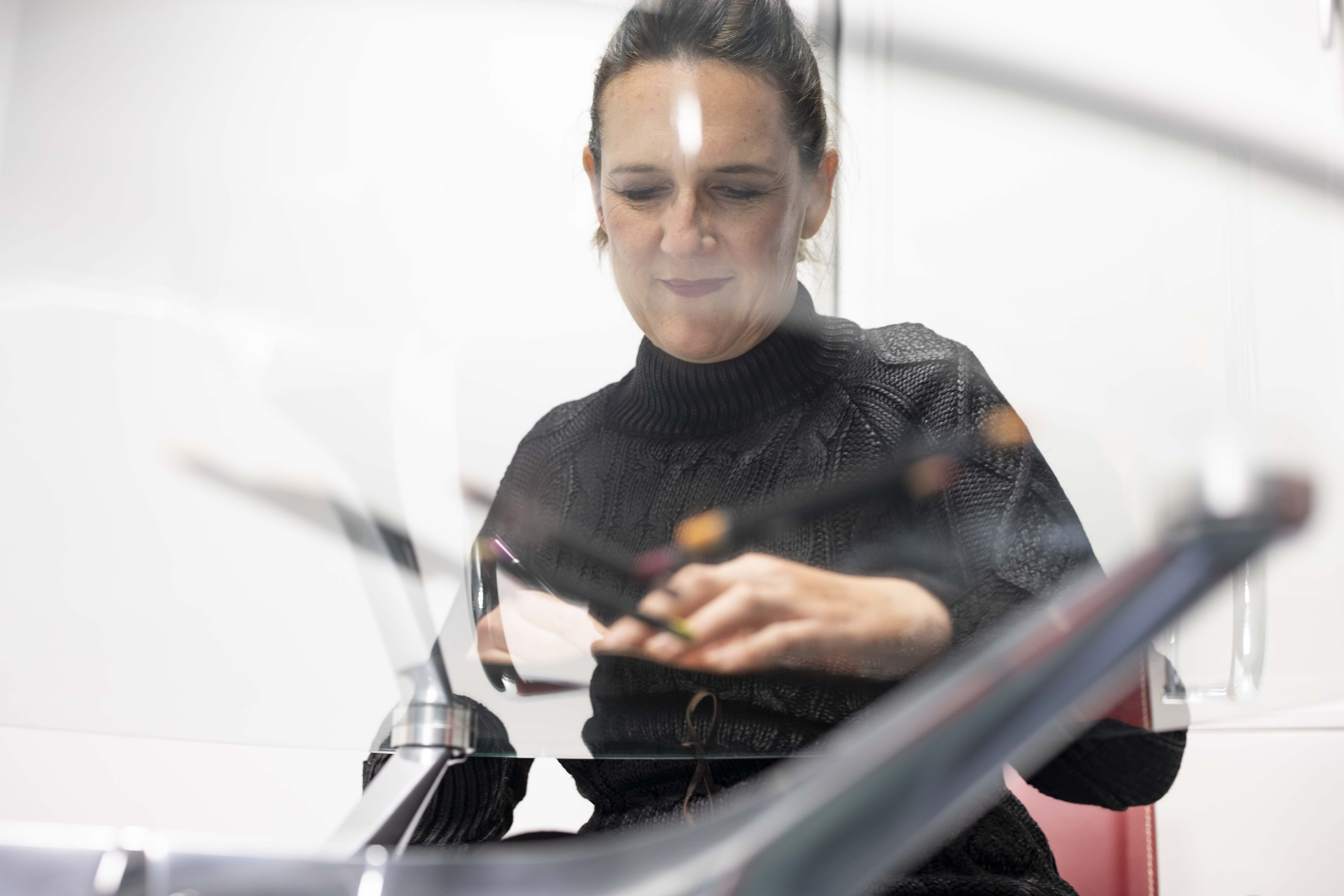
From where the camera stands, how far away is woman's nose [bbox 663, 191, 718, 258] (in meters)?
0.30

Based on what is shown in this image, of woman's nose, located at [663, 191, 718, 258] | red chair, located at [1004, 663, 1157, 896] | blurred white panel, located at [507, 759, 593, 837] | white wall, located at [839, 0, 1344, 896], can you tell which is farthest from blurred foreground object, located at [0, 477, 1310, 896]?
red chair, located at [1004, 663, 1157, 896]

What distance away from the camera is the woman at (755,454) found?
0.28m

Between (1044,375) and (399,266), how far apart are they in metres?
0.24

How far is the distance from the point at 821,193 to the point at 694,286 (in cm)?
7

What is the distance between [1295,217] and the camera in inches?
11.9

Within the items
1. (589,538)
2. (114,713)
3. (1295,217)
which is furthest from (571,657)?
(1295,217)

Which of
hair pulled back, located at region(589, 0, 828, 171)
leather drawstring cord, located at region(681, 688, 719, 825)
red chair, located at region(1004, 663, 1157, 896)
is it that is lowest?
red chair, located at region(1004, 663, 1157, 896)

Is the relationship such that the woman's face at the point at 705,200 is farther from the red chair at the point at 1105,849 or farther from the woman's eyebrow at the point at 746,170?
Result: the red chair at the point at 1105,849

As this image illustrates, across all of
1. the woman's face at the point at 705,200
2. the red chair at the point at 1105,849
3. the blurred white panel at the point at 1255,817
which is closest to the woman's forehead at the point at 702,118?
the woman's face at the point at 705,200

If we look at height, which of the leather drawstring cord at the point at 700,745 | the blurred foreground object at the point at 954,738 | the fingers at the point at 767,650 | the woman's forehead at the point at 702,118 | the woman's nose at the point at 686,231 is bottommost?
the leather drawstring cord at the point at 700,745

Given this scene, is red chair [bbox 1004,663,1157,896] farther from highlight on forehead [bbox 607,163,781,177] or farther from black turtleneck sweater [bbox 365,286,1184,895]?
highlight on forehead [bbox 607,163,781,177]

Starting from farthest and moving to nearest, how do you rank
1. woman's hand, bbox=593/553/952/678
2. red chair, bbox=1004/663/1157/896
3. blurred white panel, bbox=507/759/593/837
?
red chair, bbox=1004/663/1157/896 < blurred white panel, bbox=507/759/593/837 < woman's hand, bbox=593/553/952/678

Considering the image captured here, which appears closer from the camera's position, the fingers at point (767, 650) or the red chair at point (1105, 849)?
the fingers at point (767, 650)

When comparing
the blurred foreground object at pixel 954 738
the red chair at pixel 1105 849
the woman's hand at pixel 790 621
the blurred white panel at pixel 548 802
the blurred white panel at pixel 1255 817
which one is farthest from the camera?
the red chair at pixel 1105 849
